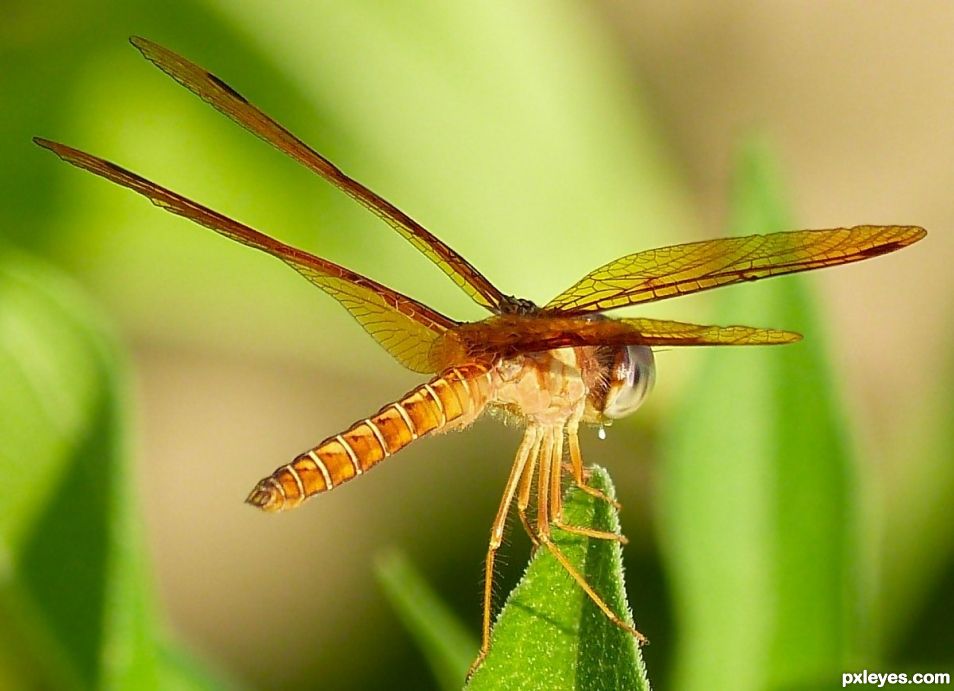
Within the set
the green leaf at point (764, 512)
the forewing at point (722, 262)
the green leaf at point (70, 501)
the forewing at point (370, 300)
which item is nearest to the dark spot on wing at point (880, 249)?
the forewing at point (722, 262)

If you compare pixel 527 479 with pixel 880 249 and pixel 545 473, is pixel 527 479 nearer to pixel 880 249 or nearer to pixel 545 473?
pixel 545 473

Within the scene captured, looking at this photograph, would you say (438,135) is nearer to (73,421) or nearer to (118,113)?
(118,113)

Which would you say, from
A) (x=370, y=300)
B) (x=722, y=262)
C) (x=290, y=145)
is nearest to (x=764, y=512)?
(x=722, y=262)

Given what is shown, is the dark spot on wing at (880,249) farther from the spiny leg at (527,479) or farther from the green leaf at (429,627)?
the green leaf at (429,627)

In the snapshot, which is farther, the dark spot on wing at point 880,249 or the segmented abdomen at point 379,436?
the segmented abdomen at point 379,436

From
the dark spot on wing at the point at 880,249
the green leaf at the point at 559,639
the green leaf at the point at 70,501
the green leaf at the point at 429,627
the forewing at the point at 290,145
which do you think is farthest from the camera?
the green leaf at the point at 429,627

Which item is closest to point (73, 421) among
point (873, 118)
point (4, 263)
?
point (4, 263)
